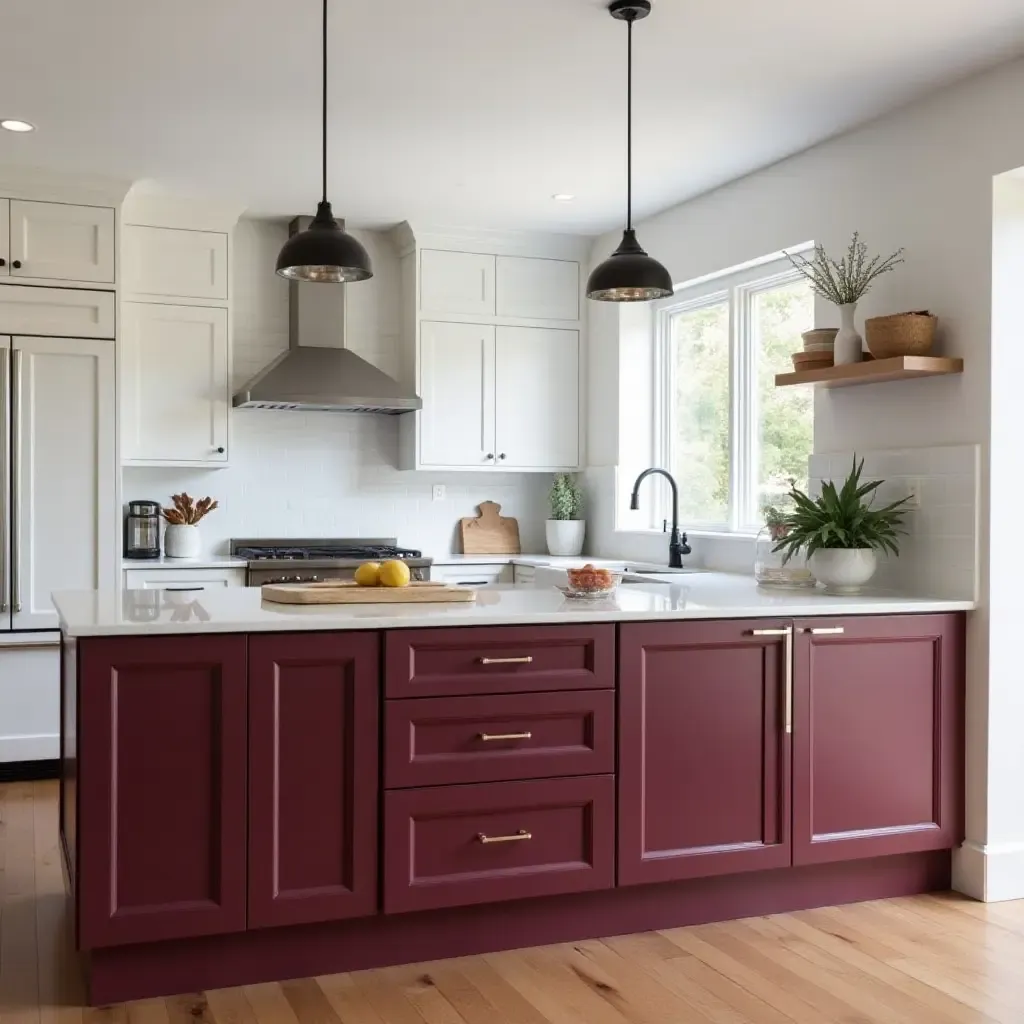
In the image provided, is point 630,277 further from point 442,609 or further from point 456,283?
point 456,283

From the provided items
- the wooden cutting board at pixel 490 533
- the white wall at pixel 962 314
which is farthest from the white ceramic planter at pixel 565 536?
the white wall at pixel 962 314

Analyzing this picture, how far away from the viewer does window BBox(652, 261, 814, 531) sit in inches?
188

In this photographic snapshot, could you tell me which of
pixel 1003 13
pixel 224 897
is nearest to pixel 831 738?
pixel 224 897

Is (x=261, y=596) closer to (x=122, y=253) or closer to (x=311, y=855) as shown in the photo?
(x=311, y=855)

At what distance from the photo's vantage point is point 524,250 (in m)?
5.84

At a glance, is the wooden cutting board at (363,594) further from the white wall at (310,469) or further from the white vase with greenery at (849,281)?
the white wall at (310,469)

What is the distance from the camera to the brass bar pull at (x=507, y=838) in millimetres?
2961

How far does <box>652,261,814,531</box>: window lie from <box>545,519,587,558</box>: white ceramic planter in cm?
59

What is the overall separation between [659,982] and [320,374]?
3306mm

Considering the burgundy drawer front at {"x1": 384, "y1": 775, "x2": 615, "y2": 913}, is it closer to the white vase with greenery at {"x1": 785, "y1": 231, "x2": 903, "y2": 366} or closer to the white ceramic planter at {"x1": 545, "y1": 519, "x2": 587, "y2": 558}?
the white vase with greenery at {"x1": 785, "y1": 231, "x2": 903, "y2": 366}

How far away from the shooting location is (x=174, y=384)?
5293mm

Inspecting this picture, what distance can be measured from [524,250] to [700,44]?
2451 millimetres

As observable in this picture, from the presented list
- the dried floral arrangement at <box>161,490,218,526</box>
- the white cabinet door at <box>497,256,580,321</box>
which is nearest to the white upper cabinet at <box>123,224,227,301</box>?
the dried floral arrangement at <box>161,490,218,526</box>

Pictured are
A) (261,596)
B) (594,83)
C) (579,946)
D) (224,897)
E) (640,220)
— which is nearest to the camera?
(224,897)
